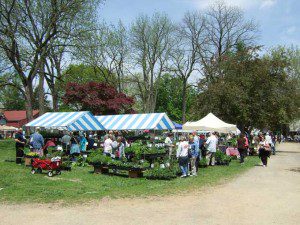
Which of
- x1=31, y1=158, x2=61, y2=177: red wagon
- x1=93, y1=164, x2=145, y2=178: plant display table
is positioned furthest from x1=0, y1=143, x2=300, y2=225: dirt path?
x1=31, y1=158, x2=61, y2=177: red wagon

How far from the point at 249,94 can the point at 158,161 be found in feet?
60.1

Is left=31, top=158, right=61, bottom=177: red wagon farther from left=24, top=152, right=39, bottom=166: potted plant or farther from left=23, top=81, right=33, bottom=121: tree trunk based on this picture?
left=23, top=81, right=33, bottom=121: tree trunk

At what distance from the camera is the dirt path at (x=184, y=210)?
757 cm

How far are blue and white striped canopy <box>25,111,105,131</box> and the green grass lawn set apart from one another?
5094mm

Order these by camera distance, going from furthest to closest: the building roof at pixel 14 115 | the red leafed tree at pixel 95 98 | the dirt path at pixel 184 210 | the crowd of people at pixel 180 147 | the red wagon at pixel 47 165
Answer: the building roof at pixel 14 115, the red leafed tree at pixel 95 98, the crowd of people at pixel 180 147, the red wagon at pixel 47 165, the dirt path at pixel 184 210

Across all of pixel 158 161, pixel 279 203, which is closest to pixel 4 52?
pixel 158 161

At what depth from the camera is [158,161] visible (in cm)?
1733

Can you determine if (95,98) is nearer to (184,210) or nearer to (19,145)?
(19,145)

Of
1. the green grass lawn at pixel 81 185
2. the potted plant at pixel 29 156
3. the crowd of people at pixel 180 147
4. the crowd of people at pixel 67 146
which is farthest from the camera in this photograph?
the crowd of people at pixel 67 146

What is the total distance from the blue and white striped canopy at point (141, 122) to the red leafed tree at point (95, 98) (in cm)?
1093

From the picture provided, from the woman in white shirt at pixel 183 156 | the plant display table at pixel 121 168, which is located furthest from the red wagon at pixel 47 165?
the woman in white shirt at pixel 183 156

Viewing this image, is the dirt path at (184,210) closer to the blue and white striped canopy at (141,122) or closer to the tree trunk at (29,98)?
the blue and white striped canopy at (141,122)

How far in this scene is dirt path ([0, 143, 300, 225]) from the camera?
757 cm

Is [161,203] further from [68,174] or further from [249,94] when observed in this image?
[249,94]
